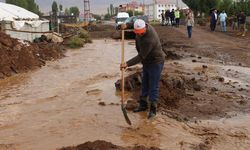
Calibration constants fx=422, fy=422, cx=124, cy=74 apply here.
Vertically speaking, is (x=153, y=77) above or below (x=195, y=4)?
below

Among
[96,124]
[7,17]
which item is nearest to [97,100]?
[96,124]

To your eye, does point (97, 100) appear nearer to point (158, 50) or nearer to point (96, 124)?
point (96, 124)

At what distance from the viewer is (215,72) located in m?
12.8

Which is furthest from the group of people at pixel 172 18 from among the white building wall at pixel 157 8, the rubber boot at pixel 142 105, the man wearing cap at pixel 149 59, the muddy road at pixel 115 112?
the white building wall at pixel 157 8

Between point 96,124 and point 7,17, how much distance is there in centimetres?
1815

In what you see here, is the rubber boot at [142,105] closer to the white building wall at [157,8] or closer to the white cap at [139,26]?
the white cap at [139,26]

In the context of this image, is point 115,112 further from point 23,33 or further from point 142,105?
point 23,33

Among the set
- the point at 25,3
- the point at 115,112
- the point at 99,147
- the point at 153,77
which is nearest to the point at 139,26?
the point at 153,77

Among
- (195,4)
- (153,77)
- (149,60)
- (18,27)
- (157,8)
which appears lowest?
(153,77)

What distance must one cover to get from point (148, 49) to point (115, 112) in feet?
5.64

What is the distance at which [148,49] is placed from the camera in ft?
23.1

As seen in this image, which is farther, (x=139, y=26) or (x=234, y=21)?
(x=234, y=21)

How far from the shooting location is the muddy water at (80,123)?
6539 mm

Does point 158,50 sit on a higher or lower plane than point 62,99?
higher
